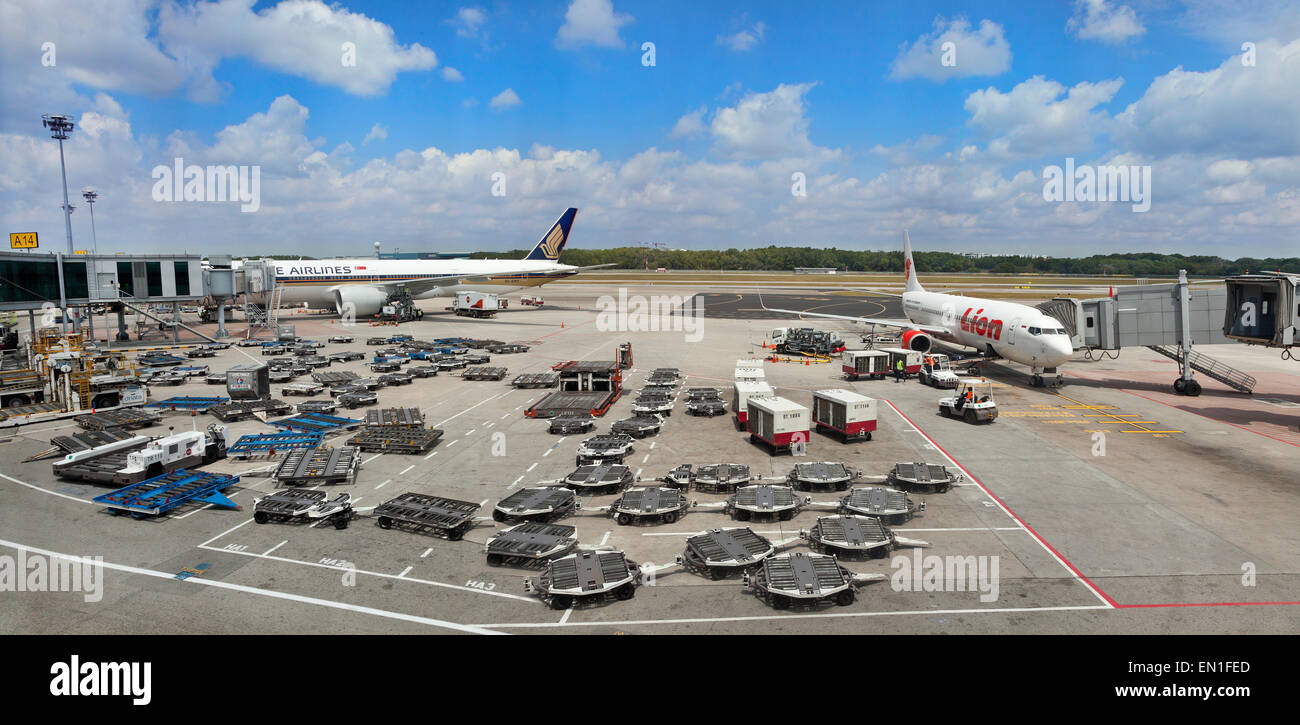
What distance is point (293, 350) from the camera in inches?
2185

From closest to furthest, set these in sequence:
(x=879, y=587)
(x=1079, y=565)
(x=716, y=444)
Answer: (x=879, y=587) < (x=1079, y=565) < (x=716, y=444)

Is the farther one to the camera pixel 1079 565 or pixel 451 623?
pixel 1079 565

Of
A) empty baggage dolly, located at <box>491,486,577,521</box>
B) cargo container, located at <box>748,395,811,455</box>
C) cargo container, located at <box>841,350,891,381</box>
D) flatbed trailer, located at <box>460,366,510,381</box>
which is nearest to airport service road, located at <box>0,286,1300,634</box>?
empty baggage dolly, located at <box>491,486,577,521</box>

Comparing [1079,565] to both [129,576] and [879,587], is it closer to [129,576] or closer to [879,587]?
[879,587]

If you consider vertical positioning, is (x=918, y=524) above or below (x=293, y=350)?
below

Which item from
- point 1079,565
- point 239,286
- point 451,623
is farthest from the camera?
point 239,286

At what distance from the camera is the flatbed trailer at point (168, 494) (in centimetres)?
2047

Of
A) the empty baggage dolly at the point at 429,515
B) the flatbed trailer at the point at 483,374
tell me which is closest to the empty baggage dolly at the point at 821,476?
the empty baggage dolly at the point at 429,515

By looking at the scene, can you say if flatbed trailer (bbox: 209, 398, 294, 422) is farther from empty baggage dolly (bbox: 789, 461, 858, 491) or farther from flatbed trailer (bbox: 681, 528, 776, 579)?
empty baggage dolly (bbox: 789, 461, 858, 491)

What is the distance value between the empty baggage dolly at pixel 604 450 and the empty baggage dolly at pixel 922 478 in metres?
10.0

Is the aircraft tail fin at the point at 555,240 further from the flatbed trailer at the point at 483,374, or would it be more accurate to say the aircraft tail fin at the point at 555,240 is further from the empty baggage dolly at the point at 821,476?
the empty baggage dolly at the point at 821,476

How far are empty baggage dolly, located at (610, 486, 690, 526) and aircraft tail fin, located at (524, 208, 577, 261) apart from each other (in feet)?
263
